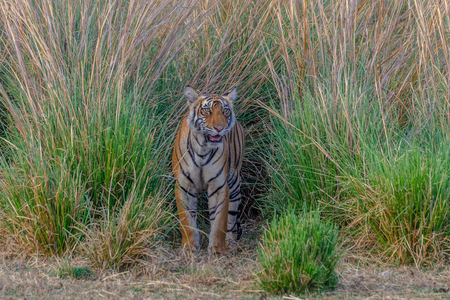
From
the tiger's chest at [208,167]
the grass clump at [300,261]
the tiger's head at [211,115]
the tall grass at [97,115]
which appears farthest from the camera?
the tiger's chest at [208,167]

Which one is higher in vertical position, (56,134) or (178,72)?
(178,72)

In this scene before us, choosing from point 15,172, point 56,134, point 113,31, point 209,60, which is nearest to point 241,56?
point 209,60

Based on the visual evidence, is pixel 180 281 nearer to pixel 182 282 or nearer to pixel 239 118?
pixel 182 282

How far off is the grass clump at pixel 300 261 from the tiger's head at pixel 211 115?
1.21 meters

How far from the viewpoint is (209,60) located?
17.6 feet

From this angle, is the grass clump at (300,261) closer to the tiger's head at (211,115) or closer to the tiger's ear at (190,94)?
the tiger's head at (211,115)

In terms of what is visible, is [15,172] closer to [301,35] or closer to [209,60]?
[209,60]

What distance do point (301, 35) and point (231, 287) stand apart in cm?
259

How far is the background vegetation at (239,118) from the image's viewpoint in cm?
386

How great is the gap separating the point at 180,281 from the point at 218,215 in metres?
1.07

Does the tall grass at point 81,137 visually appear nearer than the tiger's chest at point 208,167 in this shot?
Yes

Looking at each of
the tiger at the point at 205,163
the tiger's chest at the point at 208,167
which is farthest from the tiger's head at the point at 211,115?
the tiger's chest at the point at 208,167

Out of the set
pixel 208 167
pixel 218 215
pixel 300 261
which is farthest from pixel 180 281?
pixel 208 167

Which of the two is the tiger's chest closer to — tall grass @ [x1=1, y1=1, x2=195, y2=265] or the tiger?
the tiger
